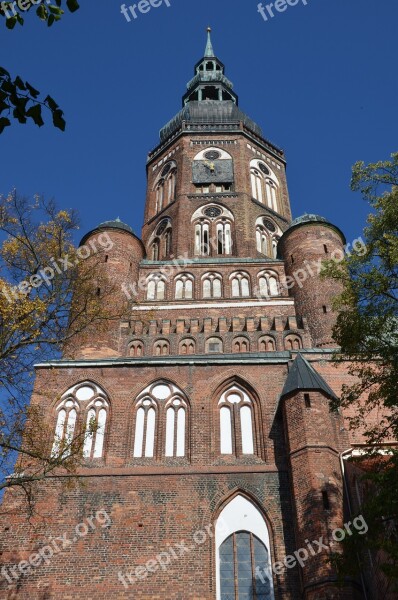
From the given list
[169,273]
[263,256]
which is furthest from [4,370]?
[263,256]

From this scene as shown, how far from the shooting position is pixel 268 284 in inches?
985

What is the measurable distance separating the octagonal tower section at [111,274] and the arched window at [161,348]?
121 centimetres

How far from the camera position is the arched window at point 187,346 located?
20.7 meters

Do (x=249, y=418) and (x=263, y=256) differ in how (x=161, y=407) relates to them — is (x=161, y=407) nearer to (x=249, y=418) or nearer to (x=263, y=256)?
(x=249, y=418)

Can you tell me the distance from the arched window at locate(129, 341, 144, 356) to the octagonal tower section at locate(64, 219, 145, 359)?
42 cm

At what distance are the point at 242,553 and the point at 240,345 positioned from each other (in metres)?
7.42

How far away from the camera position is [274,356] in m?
19.1

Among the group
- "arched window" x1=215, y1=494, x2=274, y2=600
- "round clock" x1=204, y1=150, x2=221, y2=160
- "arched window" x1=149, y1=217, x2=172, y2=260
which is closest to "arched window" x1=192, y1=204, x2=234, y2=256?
"arched window" x1=149, y1=217, x2=172, y2=260

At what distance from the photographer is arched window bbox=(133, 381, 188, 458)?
55.0 ft

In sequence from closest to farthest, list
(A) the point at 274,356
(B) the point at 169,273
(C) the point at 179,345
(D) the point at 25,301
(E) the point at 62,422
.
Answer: (D) the point at 25,301, (E) the point at 62,422, (A) the point at 274,356, (C) the point at 179,345, (B) the point at 169,273

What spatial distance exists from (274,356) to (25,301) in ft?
29.8

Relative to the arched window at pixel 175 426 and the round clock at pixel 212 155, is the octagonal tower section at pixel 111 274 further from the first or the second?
the round clock at pixel 212 155

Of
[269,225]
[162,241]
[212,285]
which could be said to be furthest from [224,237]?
[212,285]

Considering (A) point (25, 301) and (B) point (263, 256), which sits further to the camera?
(B) point (263, 256)
